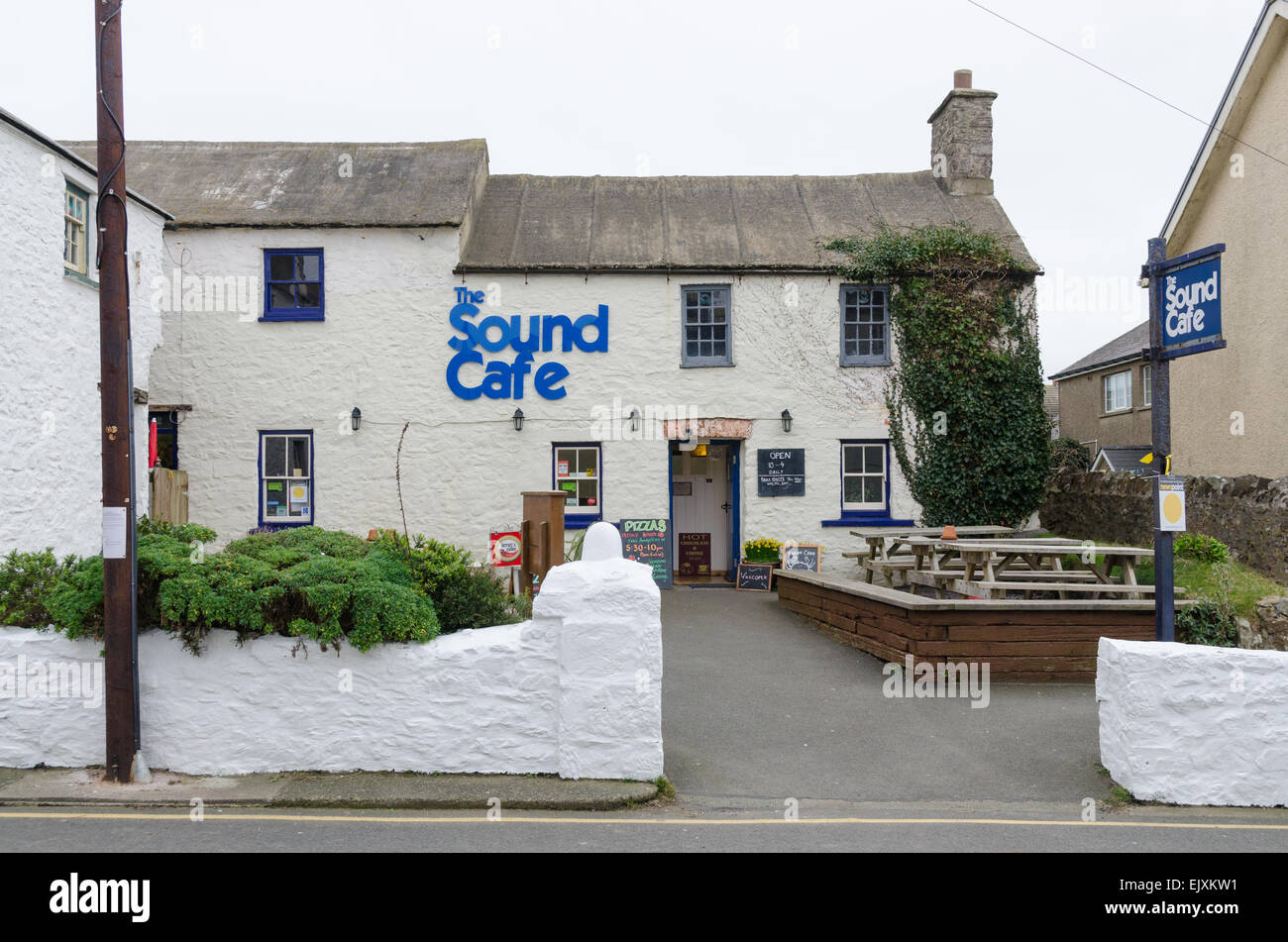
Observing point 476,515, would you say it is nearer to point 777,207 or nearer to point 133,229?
point 133,229

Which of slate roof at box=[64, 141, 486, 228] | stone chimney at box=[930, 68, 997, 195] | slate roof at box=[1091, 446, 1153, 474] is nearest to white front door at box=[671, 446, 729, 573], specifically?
slate roof at box=[64, 141, 486, 228]

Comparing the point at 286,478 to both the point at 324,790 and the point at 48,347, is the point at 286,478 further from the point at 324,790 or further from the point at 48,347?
the point at 324,790

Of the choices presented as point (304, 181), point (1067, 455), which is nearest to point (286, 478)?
point (304, 181)

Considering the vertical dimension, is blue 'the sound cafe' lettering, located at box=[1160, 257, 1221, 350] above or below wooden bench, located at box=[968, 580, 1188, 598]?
above

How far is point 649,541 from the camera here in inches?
656

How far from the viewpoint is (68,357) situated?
11.9 meters

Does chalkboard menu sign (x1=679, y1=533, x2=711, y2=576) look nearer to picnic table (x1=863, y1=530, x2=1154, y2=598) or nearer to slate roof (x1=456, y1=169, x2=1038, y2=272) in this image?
picnic table (x1=863, y1=530, x2=1154, y2=598)

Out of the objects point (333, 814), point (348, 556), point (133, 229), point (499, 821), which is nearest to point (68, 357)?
point (133, 229)

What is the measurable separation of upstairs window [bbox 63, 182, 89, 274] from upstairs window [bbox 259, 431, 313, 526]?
479cm

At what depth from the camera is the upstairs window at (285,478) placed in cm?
1659

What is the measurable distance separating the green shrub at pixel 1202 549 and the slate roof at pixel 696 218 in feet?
19.9

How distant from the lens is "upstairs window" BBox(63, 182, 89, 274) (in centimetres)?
1211

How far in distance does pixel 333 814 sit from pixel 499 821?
106 cm

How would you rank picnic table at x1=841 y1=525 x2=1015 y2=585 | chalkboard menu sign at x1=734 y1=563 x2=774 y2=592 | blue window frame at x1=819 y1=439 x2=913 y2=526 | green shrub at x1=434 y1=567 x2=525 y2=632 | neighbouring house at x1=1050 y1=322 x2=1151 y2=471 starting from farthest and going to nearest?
neighbouring house at x1=1050 y1=322 x2=1151 y2=471 → blue window frame at x1=819 y1=439 x2=913 y2=526 → chalkboard menu sign at x1=734 y1=563 x2=774 y2=592 → picnic table at x1=841 y1=525 x2=1015 y2=585 → green shrub at x1=434 y1=567 x2=525 y2=632
